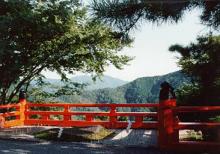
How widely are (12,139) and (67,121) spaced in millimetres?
3296

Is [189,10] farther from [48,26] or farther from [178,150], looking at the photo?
[48,26]

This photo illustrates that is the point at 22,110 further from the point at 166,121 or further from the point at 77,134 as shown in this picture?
the point at 166,121

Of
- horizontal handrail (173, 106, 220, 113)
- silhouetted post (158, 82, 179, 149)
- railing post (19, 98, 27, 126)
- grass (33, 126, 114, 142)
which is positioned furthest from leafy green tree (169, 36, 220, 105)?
railing post (19, 98, 27, 126)

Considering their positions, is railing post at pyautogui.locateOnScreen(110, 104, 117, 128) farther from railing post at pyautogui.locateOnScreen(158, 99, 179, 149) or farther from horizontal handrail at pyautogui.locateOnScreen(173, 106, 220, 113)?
horizontal handrail at pyautogui.locateOnScreen(173, 106, 220, 113)

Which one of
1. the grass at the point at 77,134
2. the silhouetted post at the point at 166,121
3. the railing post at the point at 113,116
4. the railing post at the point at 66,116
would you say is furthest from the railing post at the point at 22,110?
the silhouetted post at the point at 166,121

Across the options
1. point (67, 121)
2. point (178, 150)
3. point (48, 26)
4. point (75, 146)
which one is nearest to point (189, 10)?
point (178, 150)

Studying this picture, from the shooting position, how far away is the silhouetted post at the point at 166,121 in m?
10.4

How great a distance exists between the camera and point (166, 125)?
34.1 feet

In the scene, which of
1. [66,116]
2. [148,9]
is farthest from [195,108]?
[66,116]

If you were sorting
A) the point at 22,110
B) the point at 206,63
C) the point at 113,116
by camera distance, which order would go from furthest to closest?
the point at 22,110 < the point at 113,116 < the point at 206,63

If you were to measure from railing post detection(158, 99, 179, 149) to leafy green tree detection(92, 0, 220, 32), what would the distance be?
296cm

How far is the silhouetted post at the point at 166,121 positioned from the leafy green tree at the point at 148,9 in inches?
112

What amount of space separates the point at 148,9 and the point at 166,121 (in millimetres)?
3510

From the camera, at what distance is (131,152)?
34.4ft
